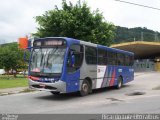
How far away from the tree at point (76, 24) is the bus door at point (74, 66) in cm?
1262

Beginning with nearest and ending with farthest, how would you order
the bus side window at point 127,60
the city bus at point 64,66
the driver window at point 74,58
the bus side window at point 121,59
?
1. the city bus at point 64,66
2. the driver window at point 74,58
3. the bus side window at point 121,59
4. the bus side window at point 127,60

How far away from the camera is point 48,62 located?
1598 cm

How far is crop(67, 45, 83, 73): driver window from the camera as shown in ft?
52.5

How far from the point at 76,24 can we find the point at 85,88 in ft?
41.7

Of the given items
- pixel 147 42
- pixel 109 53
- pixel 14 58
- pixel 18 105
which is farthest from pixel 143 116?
pixel 147 42

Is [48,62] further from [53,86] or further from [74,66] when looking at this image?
[74,66]

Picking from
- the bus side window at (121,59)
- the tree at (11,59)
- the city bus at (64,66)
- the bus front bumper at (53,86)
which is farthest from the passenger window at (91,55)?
the tree at (11,59)

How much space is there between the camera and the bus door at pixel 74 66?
1600 centimetres

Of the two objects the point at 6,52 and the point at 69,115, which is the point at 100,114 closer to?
the point at 69,115

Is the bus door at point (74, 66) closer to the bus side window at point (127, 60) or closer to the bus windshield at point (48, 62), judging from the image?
the bus windshield at point (48, 62)

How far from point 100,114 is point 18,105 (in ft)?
13.4

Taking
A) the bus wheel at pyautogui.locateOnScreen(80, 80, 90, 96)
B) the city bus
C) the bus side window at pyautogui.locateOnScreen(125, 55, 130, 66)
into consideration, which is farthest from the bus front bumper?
the bus side window at pyautogui.locateOnScreen(125, 55, 130, 66)

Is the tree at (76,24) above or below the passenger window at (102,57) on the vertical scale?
above

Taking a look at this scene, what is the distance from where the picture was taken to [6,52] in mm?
53219
